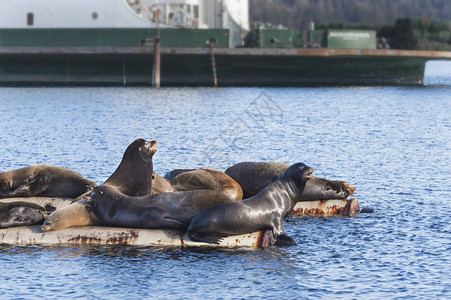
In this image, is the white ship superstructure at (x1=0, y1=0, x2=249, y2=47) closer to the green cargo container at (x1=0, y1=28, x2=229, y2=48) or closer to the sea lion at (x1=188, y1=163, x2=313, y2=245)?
the green cargo container at (x1=0, y1=28, x2=229, y2=48)

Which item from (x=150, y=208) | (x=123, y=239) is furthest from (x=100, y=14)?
(x=123, y=239)

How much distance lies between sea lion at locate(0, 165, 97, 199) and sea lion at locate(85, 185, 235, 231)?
2.17m

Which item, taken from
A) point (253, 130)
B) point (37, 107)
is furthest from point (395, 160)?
point (37, 107)

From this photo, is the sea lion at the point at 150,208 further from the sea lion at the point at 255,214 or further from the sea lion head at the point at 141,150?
the sea lion head at the point at 141,150

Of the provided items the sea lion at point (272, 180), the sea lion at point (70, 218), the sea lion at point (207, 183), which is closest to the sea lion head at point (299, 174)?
the sea lion at point (207, 183)

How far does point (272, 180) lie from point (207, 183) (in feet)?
6.28

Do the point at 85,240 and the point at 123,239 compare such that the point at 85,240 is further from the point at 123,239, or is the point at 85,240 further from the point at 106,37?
the point at 106,37

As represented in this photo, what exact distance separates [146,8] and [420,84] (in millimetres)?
25218

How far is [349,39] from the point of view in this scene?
62562 millimetres

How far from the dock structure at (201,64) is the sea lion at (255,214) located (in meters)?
44.9

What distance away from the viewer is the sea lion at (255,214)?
1342 centimetres

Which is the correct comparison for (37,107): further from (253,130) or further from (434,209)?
(434,209)

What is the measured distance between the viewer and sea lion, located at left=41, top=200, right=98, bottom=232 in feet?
45.6

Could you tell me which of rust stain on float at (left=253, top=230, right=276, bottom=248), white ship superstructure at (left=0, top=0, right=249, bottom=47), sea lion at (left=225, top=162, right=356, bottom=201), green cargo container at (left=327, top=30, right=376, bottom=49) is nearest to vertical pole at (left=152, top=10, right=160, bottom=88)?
white ship superstructure at (left=0, top=0, right=249, bottom=47)
